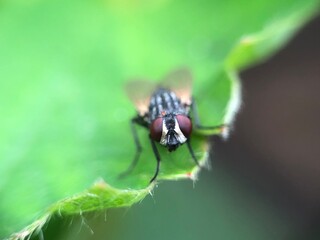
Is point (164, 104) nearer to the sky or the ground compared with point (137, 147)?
nearer to the sky

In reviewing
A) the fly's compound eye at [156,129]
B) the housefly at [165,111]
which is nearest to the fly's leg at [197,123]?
the housefly at [165,111]

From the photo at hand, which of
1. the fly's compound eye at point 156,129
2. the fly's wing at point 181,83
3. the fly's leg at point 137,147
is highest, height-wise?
the fly's wing at point 181,83

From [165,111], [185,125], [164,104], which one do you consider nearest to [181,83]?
[164,104]

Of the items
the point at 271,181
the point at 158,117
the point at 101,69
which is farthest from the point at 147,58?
the point at 271,181

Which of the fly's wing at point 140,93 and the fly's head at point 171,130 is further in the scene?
the fly's wing at point 140,93

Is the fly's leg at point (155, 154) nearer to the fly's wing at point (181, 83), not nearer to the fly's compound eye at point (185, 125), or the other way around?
the fly's compound eye at point (185, 125)

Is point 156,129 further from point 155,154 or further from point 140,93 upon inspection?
point 140,93

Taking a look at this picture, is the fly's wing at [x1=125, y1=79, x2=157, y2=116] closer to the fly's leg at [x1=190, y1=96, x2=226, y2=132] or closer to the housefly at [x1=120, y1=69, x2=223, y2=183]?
the housefly at [x1=120, y1=69, x2=223, y2=183]
